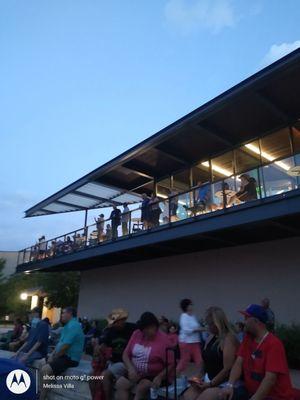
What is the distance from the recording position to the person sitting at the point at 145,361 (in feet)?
17.0

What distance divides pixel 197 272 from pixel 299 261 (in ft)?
14.0

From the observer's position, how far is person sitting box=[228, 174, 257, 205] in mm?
10656

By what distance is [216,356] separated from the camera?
4.58 metres

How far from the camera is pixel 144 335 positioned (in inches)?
213

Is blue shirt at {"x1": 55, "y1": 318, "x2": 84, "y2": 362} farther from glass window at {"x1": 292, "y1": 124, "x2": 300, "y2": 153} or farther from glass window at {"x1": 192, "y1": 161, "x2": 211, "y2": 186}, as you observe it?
glass window at {"x1": 192, "y1": 161, "x2": 211, "y2": 186}

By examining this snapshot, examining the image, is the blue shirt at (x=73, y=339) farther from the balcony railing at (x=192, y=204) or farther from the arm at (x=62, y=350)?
the balcony railing at (x=192, y=204)

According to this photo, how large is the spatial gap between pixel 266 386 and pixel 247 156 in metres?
11.8

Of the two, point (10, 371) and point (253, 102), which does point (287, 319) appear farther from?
point (10, 371)

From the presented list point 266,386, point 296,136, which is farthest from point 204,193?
point 266,386

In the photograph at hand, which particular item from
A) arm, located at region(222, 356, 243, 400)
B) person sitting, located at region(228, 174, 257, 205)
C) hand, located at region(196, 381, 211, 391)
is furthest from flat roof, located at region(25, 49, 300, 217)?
hand, located at region(196, 381, 211, 391)

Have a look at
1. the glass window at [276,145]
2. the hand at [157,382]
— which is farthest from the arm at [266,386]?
the glass window at [276,145]

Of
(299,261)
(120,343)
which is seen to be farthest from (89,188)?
(120,343)

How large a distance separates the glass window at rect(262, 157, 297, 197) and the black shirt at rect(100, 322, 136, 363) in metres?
5.68

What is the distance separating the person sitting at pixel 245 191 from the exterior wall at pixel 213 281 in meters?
2.47
